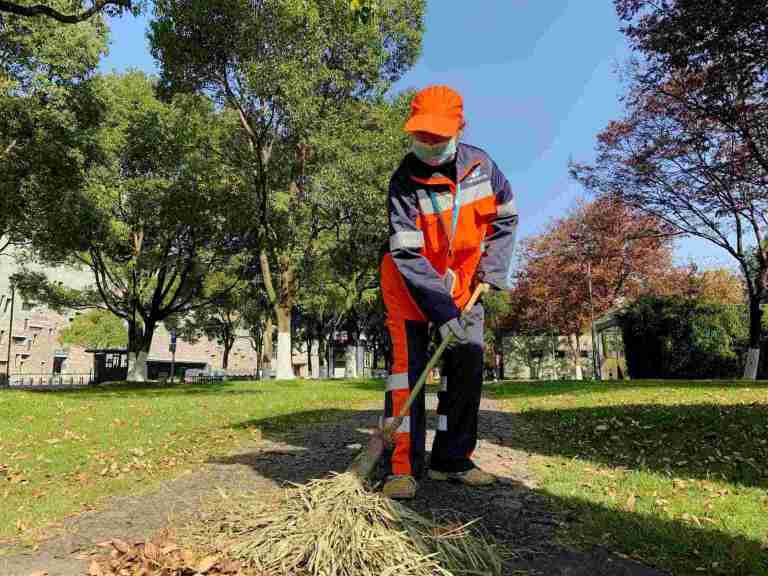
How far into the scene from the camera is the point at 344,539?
2420 millimetres

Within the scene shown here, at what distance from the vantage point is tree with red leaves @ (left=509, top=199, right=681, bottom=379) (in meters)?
31.8

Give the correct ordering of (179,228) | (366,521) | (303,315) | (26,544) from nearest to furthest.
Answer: (366,521)
(26,544)
(179,228)
(303,315)

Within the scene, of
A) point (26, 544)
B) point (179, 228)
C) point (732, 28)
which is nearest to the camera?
point (26, 544)

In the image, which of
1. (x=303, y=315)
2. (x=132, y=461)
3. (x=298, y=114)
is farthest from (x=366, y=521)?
(x=303, y=315)

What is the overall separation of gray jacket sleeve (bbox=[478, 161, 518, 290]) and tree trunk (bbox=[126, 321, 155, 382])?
24.9 meters

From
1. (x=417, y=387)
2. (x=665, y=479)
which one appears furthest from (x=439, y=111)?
(x=665, y=479)

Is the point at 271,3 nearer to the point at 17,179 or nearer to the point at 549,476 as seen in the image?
the point at 17,179

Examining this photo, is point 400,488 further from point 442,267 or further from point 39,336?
point 39,336

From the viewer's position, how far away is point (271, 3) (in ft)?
56.7

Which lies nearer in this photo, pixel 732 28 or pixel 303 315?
pixel 732 28

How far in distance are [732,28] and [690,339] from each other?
52.7 ft

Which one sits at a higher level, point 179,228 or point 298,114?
point 298,114

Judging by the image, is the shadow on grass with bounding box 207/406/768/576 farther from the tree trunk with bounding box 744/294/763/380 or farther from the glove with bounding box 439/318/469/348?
the tree trunk with bounding box 744/294/763/380

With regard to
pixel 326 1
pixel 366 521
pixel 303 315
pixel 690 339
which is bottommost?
pixel 366 521
